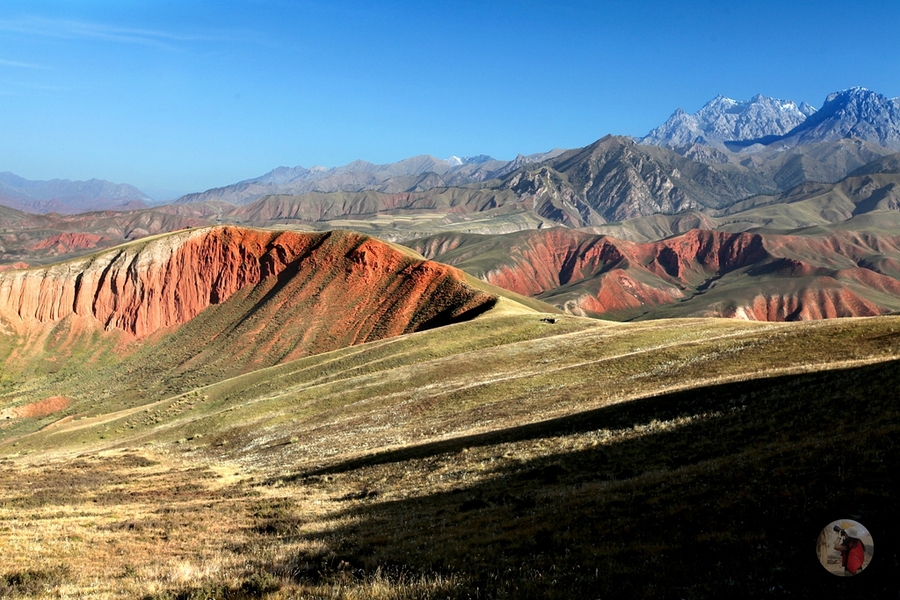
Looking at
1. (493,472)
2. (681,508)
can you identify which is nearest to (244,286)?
(493,472)

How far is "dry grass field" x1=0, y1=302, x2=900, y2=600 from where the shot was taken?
11953 millimetres

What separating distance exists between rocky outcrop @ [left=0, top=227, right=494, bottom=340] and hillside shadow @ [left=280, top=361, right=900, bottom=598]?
96.7 m

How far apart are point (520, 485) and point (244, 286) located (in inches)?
5189

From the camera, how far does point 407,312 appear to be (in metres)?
113

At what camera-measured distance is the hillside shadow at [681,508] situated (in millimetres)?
10836

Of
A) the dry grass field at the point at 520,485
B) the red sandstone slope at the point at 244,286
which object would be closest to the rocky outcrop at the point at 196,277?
the red sandstone slope at the point at 244,286

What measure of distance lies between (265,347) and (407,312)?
1181 inches

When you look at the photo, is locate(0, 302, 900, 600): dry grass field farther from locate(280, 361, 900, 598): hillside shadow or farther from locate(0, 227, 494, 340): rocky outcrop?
locate(0, 227, 494, 340): rocky outcrop

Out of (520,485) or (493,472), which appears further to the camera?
(493,472)

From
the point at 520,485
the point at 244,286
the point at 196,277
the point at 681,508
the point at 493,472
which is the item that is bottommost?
the point at 493,472

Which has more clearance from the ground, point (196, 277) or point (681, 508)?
point (196, 277)

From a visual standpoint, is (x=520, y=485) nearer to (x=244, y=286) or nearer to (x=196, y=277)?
(x=244, y=286)

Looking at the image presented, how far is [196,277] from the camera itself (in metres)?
145

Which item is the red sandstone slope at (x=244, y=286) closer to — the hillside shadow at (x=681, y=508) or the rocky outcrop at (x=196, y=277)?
the rocky outcrop at (x=196, y=277)
